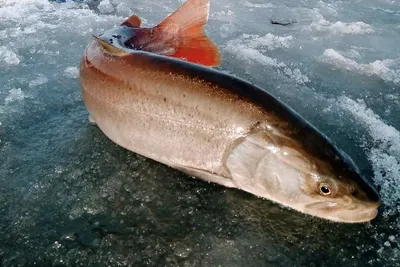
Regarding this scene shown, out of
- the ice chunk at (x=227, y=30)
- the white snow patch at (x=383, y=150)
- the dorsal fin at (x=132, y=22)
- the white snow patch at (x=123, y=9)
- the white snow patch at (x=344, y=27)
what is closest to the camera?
the white snow patch at (x=383, y=150)

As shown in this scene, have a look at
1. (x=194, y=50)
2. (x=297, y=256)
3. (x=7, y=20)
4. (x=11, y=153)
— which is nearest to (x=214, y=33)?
(x=194, y=50)

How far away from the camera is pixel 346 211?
1.96 m

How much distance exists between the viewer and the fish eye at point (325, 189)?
1.96 meters

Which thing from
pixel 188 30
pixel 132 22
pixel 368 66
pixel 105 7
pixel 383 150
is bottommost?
pixel 105 7

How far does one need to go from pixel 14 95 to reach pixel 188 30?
1.50 metres

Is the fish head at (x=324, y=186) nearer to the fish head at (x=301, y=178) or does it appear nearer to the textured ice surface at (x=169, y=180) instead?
the fish head at (x=301, y=178)

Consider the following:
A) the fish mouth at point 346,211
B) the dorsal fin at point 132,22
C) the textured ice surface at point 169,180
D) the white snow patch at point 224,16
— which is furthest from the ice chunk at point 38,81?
the white snow patch at point 224,16

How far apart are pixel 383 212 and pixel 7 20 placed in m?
5.28

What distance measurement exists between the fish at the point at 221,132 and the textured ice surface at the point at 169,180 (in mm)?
148

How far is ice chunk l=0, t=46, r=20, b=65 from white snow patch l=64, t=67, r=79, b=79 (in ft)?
1.86

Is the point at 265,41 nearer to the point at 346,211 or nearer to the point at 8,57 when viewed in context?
the point at 8,57

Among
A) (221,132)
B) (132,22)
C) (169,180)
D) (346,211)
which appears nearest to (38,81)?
(132,22)

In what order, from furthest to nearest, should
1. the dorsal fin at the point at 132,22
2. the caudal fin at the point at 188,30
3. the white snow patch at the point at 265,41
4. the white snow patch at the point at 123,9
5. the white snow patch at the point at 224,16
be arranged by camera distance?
the white snow patch at the point at 123,9 → the white snow patch at the point at 224,16 → the white snow patch at the point at 265,41 → the dorsal fin at the point at 132,22 → the caudal fin at the point at 188,30

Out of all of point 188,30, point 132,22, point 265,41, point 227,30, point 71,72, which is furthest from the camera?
point 227,30
